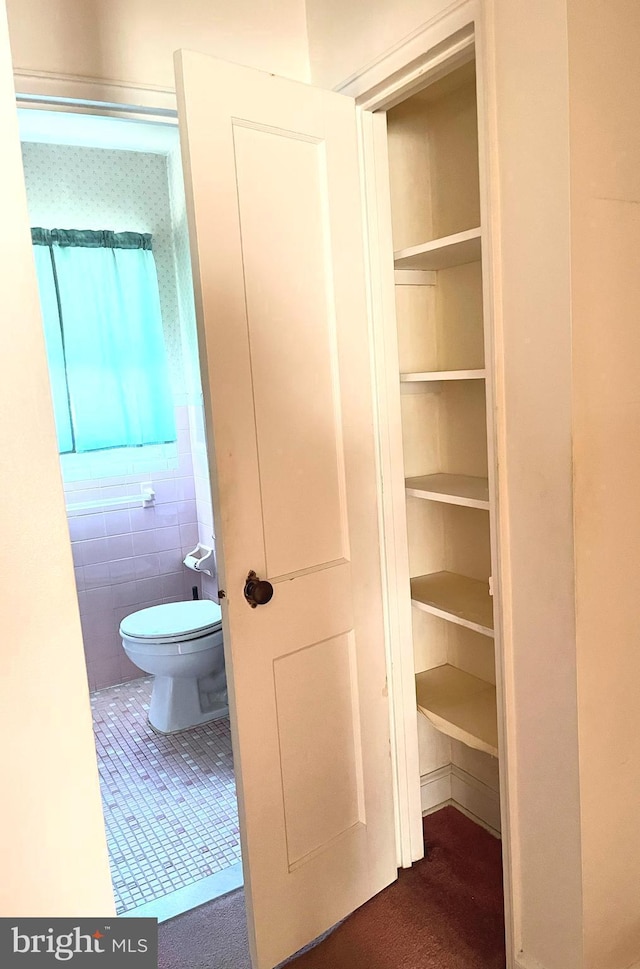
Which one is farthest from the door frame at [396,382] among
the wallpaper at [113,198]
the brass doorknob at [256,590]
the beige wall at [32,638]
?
the wallpaper at [113,198]

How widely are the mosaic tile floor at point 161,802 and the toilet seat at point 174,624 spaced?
46 centimetres

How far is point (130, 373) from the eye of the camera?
348 cm

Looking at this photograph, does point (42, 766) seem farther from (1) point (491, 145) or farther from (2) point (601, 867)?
(1) point (491, 145)

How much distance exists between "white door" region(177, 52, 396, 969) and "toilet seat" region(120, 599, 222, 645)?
1.11 metres

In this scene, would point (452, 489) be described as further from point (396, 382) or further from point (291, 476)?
point (291, 476)

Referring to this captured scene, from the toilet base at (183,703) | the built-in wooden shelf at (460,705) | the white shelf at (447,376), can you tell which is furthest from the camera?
the toilet base at (183,703)

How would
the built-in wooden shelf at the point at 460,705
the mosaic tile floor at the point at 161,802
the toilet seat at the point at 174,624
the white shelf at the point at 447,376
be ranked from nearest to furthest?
the white shelf at the point at 447,376
the built-in wooden shelf at the point at 460,705
the mosaic tile floor at the point at 161,802
the toilet seat at the point at 174,624

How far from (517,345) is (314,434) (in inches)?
21.1

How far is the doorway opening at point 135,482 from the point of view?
2969mm

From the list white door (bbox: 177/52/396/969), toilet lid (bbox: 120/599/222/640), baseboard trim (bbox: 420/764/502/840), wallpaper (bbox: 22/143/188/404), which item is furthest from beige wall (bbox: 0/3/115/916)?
wallpaper (bbox: 22/143/188/404)

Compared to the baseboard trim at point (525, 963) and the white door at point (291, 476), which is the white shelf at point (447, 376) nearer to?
the white door at point (291, 476)

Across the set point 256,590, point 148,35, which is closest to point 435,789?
point 256,590

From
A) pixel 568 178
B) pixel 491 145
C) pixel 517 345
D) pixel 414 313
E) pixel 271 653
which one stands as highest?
pixel 491 145

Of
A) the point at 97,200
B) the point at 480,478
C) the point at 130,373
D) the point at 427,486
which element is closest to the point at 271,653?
the point at 427,486
